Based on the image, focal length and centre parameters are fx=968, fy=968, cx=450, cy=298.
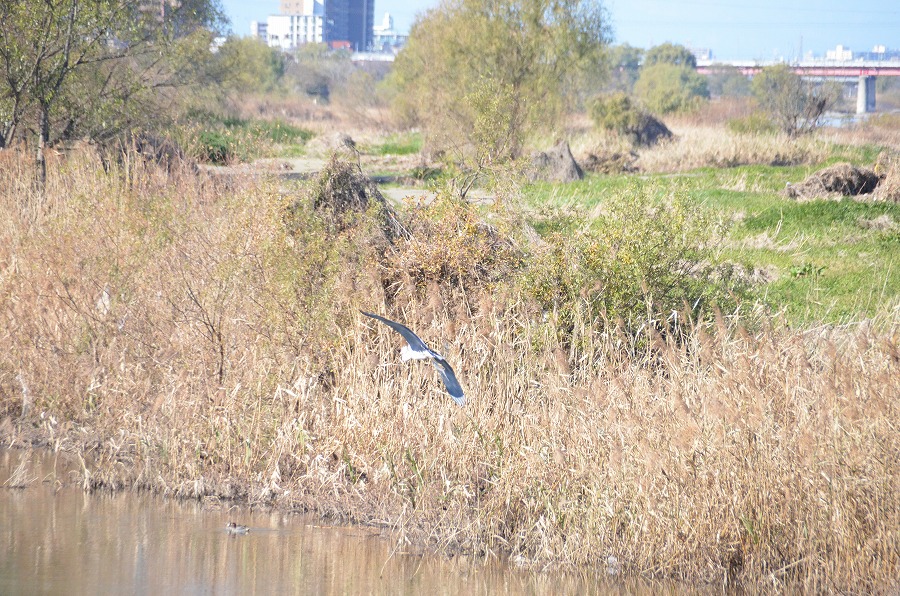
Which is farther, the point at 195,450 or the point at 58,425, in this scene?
the point at 58,425

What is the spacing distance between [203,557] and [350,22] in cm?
18649

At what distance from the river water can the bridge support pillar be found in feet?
270

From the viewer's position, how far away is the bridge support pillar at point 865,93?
79812 millimetres

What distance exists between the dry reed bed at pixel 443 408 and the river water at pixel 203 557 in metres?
0.16

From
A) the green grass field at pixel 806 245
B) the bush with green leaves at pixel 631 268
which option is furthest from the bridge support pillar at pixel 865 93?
the bush with green leaves at pixel 631 268

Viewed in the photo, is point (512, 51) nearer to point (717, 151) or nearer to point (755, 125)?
point (717, 151)

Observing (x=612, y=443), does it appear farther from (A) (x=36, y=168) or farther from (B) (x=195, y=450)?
(A) (x=36, y=168)

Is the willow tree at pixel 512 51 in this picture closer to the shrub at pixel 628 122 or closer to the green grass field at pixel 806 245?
the shrub at pixel 628 122

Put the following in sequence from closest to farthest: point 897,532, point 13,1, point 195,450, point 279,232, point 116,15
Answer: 1. point 897,532
2. point 195,450
3. point 279,232
4. point 13,1
5. point 116,15

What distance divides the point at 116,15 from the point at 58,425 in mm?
6545

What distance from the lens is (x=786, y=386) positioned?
16.4 feet

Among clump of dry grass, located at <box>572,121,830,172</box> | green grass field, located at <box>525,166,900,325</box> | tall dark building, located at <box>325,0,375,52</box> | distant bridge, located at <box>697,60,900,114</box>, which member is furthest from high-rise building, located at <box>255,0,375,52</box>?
green grass field, located at <box>525,166,900,325</box>

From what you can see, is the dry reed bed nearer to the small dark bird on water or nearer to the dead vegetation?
the small dark bird on water

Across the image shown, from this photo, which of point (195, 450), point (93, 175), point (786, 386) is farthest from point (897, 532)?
point (93, 175)
